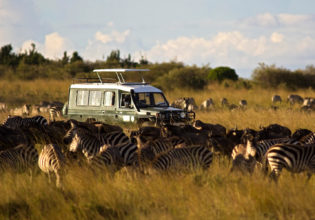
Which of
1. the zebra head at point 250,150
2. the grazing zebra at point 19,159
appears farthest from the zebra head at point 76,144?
the zebra head at point 250,150

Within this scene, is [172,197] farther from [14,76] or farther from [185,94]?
[14,76]

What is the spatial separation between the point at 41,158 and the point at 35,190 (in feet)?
2.82

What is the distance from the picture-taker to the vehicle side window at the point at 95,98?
22156 mm

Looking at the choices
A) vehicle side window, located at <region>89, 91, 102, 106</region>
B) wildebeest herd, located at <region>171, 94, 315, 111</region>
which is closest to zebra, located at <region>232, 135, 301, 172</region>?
vehicle side window, located at <region>89, 91, 102, 106</region>

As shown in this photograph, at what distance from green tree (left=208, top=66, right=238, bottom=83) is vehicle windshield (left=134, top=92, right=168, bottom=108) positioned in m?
30.4

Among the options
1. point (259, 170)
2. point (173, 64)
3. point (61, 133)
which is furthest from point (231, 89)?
point (259, 170)

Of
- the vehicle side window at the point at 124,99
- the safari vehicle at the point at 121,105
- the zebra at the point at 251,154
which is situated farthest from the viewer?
the vehicle side window at the point at 124,99

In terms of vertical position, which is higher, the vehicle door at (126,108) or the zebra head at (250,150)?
the vehicle door at (126,108)

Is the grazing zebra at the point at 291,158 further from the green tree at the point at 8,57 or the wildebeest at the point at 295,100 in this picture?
the green tree at the point at 8,57

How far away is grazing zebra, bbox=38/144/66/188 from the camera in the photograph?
11.2 meters

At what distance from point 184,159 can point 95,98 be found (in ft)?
36.5

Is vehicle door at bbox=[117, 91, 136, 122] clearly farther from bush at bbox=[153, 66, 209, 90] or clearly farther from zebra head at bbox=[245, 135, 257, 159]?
bush at bbox=[153, 66, 209, 90]

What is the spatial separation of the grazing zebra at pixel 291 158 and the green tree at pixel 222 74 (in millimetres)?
41407

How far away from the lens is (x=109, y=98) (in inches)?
856
